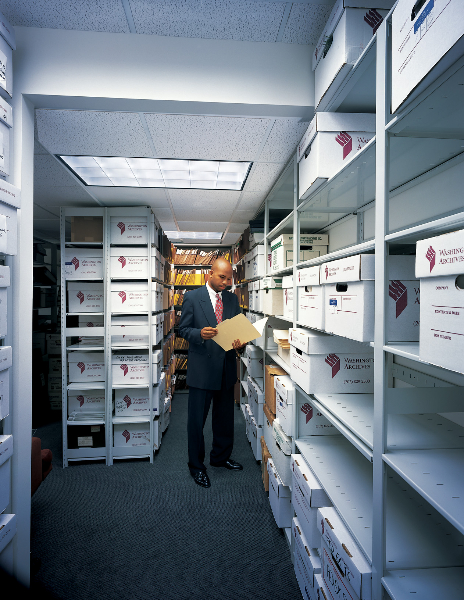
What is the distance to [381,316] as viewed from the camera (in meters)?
0.99

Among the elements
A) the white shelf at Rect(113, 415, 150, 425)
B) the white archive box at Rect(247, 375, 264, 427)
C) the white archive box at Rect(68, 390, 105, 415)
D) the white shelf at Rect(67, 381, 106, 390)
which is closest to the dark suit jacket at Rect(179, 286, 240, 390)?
the white archive box at Rect(247, 375, 264, 427)

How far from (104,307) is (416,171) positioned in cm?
258

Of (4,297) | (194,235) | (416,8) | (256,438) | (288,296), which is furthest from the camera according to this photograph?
(194,235)

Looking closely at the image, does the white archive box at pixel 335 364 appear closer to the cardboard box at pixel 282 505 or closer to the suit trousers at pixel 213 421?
the cardboard box at pixel 282 505

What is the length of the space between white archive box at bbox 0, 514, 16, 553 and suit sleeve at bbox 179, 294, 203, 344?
146 centimetres

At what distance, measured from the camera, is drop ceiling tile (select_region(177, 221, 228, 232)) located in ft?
13.8

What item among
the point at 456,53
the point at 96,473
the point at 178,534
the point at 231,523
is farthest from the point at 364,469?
the point at 96,473

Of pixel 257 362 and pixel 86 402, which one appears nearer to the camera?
pixel 86 402

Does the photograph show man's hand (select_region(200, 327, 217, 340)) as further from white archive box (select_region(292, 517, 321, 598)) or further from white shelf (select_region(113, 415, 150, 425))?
white archive box (select_region(292, 517, 321, 598))

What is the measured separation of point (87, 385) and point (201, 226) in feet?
7.82

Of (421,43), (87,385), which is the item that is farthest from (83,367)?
(421,43)

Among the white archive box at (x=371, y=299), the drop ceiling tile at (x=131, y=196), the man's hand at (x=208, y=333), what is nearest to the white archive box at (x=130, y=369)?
the man's hand at (x=208, y=333)

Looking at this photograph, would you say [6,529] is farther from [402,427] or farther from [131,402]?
[131,402]

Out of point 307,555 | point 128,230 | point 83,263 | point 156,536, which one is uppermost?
point 128,230
